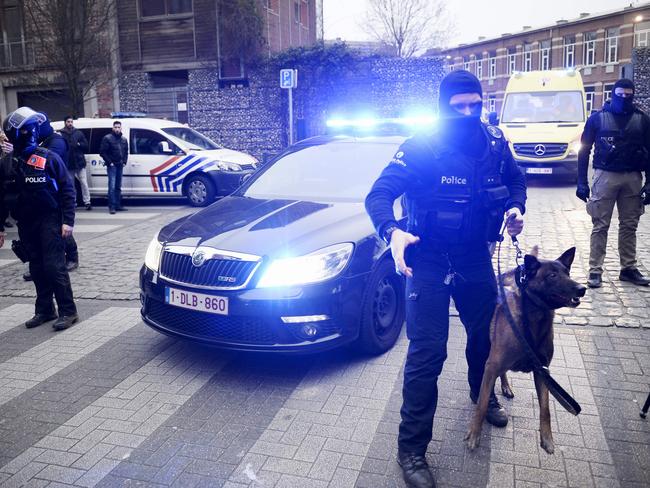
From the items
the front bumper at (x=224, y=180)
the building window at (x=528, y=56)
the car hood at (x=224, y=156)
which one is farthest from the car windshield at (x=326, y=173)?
the building window at (x=528, y=56)

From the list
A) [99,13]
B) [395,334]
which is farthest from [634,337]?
[99,13]

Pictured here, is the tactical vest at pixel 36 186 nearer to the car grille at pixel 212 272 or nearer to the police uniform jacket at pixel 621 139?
the car grille at pixel 212 272

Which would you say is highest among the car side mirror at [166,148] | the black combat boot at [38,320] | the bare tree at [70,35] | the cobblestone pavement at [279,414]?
the bare tree at [70,35]

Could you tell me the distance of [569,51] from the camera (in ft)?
191

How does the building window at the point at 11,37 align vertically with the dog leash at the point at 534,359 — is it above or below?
above

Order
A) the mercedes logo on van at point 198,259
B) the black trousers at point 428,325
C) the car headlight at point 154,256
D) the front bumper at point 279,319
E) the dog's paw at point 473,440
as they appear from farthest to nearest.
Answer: the car headlight at point 154,256, the mercedes logo on van at point 198,259, the front bumper at point 279,319, the dog's paw at point 473,440, the black trousers at point 428,325

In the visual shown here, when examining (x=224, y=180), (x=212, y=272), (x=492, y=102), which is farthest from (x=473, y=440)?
(x=492, y=102)

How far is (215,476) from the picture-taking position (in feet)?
10.7

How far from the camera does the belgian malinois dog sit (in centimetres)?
336

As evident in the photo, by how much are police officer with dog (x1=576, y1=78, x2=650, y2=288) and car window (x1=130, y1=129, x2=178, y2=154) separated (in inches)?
388

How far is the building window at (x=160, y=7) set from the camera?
23.6 metres

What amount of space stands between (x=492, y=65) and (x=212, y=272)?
6846 centimetres

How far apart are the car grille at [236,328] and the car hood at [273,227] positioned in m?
0.48

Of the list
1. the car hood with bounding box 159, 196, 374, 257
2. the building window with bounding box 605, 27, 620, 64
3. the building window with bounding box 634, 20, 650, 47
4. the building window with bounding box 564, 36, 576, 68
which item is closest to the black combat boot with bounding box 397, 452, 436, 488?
the car hood with bounding box 159, 196, 374, 257
